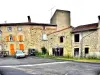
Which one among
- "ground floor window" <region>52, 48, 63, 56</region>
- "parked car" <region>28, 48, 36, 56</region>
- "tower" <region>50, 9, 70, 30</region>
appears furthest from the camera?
"tower" <region>50, 9, 70, 30</region>

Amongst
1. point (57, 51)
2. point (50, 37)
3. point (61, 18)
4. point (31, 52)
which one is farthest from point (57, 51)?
point (61, 18)

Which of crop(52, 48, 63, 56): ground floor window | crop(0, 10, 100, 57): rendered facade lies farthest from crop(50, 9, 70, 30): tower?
crop(52, 48, 63, 56): ground floor window

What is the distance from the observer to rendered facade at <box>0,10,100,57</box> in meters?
38.0

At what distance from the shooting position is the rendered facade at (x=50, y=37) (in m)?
38.0

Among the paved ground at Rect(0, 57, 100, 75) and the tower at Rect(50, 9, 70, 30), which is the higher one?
the tower at Rect(50, 9, 70, 30)

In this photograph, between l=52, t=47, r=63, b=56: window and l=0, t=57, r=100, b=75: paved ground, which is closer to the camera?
l=0, t=57, r=100, b=75: paved ground

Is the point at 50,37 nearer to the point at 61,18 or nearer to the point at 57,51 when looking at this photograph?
the point at 57,51

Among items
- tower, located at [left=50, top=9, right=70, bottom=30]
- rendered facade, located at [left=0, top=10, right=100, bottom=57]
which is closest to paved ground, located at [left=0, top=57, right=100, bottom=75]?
rendered facade, located at [left=0, top=10, right=100, bottom=57]

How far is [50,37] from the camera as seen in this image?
44.3 m

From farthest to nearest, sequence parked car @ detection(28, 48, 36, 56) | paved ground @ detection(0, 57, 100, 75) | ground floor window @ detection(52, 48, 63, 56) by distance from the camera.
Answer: parked car @ detection(28, 48, 36, 56) < ground floor window @ detection(52, 48, 63, 56) < paved ground @ detection(0, 57, 100, 75)

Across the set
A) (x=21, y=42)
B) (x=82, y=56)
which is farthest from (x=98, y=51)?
(x=21, y=42)

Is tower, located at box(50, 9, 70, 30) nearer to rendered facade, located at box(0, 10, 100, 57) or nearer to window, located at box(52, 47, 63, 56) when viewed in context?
rendered facade, located at box(0, 10, 100, 57)

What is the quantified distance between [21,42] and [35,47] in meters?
3.63

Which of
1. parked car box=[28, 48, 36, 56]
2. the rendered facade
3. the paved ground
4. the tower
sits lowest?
the paved ground
